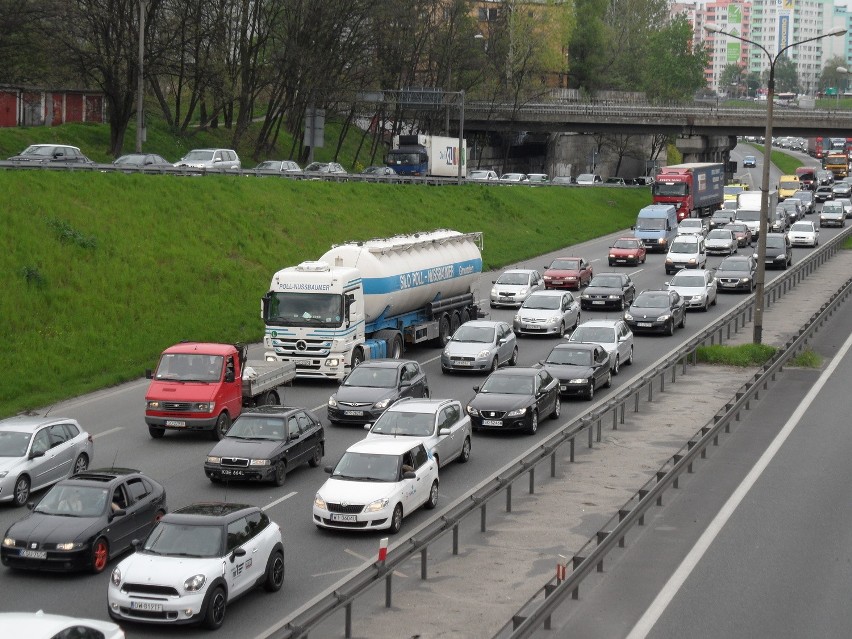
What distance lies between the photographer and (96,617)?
1614 cm

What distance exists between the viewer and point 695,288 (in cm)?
4688

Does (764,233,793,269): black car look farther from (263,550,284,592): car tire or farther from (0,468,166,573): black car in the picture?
(263,550,284,592): car tire

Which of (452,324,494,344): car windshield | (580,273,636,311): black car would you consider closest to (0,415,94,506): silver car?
(452,324,494,344): car windshield

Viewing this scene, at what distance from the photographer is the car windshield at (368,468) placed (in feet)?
66.7

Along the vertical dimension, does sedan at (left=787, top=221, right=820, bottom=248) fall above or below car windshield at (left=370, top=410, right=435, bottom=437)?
above

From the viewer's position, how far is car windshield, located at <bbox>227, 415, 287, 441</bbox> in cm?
2350

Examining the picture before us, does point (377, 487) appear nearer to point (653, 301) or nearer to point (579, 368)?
point (579, 368)

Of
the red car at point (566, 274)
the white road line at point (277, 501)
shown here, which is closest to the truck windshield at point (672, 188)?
the red car at point (566, 274)

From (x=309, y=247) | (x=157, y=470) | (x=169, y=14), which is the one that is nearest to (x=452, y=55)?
(x=169, y=14)

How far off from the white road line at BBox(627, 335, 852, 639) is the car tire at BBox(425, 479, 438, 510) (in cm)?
474

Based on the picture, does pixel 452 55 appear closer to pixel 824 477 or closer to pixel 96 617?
pixel 824 477

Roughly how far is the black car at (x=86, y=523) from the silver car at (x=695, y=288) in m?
29.9

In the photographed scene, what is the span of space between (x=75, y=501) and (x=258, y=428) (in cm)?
561

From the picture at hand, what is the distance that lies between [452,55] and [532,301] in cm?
6423
